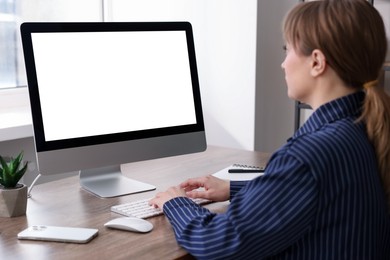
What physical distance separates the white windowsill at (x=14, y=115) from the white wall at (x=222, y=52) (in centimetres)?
61

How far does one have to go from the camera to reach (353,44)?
3.61 ft

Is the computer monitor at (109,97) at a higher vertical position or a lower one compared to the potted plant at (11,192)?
higher

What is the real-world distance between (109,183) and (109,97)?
25 cm

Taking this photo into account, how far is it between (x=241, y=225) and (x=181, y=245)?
216 mm

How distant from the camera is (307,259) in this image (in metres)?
1.10

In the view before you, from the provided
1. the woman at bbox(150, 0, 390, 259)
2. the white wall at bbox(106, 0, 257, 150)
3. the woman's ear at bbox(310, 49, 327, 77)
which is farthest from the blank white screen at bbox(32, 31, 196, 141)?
the white wall at bbox(106, 0, 257, 150)

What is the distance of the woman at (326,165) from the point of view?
1.06 m

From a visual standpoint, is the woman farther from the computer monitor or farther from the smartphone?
the computer monitor

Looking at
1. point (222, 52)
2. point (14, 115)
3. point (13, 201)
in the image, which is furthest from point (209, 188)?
point (222, 52)

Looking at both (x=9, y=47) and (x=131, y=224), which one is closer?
(x=131, y=224)

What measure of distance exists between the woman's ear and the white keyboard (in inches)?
21.4

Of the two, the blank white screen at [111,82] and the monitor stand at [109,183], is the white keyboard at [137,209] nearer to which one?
the monitor stand at [109,183]

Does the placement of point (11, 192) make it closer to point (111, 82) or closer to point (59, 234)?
point (59, 234)

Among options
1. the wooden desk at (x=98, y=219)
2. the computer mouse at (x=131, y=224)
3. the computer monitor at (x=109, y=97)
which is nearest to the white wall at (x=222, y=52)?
the wooden desk at (x=98, y=219)
